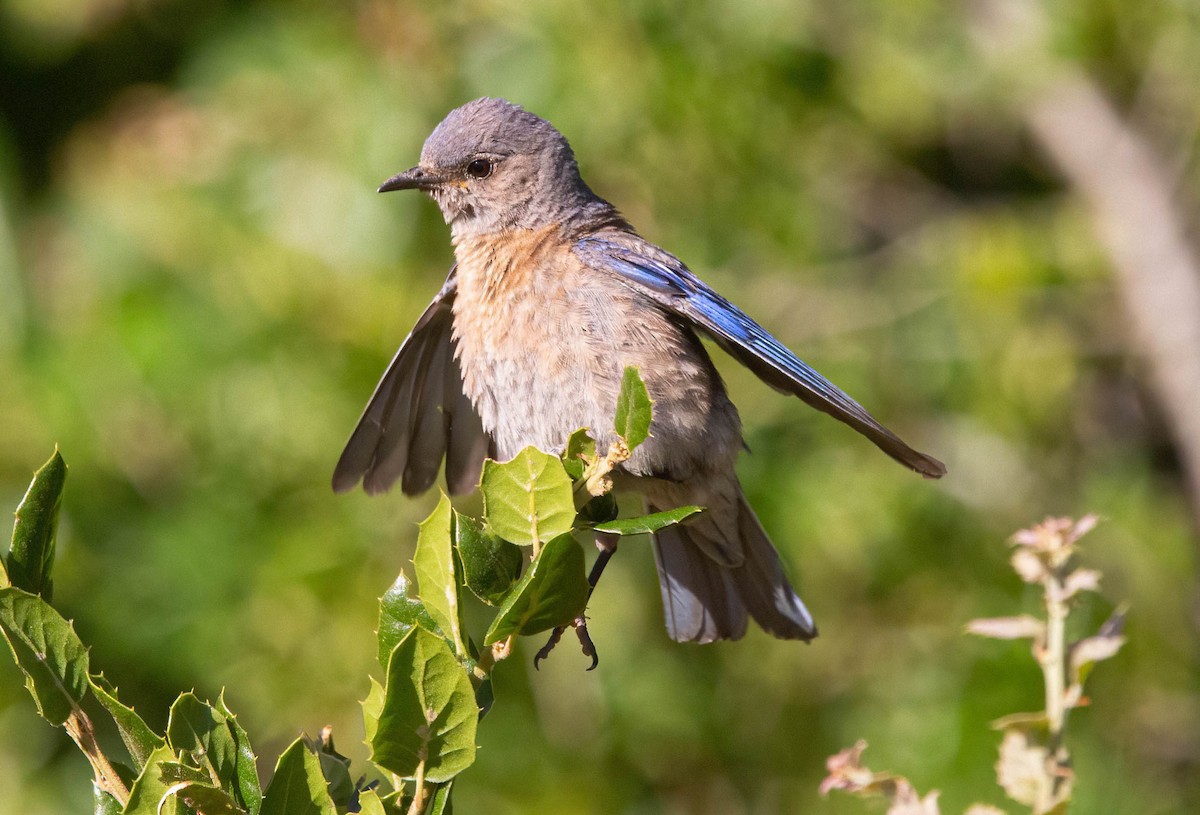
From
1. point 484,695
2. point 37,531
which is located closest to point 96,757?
point 37,531

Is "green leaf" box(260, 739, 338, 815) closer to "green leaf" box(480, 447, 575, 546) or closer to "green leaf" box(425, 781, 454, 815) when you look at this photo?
"green leaf" box(425, 781, 454, 815)

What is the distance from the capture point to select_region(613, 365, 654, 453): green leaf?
221 centimetres

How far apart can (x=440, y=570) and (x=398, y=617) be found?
10 cm

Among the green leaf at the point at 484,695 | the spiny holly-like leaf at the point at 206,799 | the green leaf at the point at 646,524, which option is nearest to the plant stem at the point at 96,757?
the spiny holly-like leaf at the point at 206,799

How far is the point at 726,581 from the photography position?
12.5 ft

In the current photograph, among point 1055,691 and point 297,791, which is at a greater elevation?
point 1055,691

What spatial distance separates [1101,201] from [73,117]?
4.78m

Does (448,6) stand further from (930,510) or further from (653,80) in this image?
(930,510)

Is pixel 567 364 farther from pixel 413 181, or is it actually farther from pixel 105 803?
pixel 105 803

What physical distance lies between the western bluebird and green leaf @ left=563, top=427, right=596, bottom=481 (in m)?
0.78

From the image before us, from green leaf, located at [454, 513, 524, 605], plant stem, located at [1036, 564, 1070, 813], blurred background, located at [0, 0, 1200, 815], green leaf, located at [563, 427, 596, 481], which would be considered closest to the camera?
green leaf, located at [454, 513, 524, 605]

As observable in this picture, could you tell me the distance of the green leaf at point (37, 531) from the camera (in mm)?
1873

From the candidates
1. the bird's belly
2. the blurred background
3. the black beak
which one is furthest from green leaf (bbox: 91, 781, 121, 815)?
the blurred background

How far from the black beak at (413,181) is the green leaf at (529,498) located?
6.23 feet
